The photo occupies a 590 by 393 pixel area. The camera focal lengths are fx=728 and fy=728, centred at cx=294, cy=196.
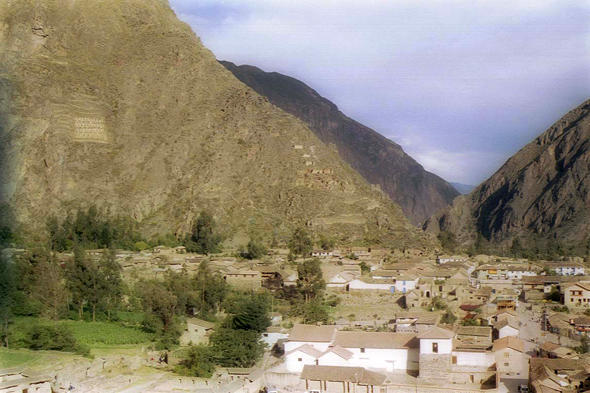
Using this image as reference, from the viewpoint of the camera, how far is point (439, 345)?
26.8 meters

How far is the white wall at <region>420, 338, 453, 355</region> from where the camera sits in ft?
87.7

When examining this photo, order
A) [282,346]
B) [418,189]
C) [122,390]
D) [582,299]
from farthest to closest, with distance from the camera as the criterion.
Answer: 1. [418,189]
2. [582,299]
3. [282,346]
4. [122,390]

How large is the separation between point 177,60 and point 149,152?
12781 millimetres

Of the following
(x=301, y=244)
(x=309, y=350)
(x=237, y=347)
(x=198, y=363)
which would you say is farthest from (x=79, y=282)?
(x=301, y=244)

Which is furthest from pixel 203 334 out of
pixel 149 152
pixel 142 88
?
pixel 142 88

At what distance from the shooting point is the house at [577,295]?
4104 cm

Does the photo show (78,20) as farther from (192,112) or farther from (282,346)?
(282,346)

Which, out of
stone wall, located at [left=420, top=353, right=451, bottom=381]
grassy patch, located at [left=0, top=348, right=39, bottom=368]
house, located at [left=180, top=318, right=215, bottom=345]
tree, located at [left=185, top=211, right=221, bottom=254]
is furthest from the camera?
tree, located at [left=185, top=211, right=221, bottom=254]

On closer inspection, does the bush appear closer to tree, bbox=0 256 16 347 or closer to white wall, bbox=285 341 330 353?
tree, bbox=0 256 16 347

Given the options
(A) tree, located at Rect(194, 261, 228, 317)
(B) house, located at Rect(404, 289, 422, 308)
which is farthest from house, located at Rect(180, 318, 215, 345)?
(B) house, located at Rect(404, 289, 422, 308)

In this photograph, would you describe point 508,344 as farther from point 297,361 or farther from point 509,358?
point 297,361

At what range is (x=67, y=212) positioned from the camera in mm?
65875

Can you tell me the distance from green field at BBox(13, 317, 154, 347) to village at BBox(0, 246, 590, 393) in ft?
7.41

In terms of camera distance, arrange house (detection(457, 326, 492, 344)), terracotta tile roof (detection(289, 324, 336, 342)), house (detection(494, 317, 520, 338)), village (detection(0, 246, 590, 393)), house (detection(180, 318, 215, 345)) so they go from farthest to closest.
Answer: house (detection(494, 317, 520, 338)) < house (detection(180, 318, 215, 345)) < house (detection(457, 326, 492, 344)) < terracotta tile roof (detection(289, 324, 336, 342)) < village (detection(0, 246, 590, 393))
